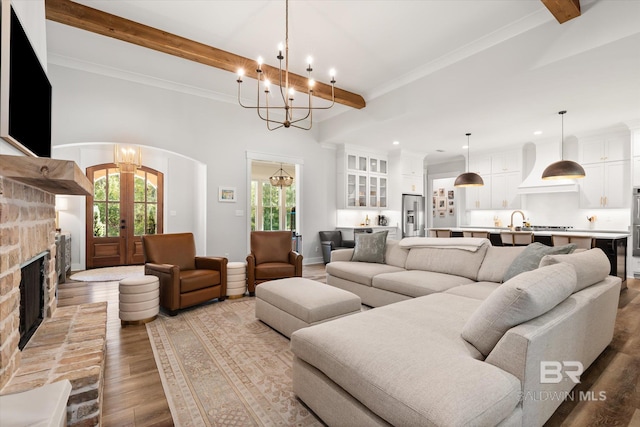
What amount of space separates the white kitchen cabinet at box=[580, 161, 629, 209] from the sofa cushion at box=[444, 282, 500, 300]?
204 inches

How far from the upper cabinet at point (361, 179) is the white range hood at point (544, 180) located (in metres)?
3.19

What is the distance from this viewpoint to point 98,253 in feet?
22.0

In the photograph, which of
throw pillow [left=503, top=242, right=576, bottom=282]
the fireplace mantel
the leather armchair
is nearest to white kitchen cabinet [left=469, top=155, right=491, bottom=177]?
the leather armchair

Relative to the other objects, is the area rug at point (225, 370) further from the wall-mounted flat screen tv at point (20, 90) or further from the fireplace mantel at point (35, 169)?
the wall-mounted flat screen tv at point (20, 90)

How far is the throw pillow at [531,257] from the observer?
2512 mm

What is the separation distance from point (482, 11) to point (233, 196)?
4637 mm

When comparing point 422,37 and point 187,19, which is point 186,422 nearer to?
point 187,19

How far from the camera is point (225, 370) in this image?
221cm

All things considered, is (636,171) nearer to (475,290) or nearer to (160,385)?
(475,290)

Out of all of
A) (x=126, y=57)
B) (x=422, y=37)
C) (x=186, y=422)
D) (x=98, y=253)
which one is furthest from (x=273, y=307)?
(x=98, y=253)

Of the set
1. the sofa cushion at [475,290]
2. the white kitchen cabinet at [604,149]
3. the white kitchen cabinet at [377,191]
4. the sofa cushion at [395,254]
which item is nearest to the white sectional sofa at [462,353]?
the sofa cushion at [475,290]

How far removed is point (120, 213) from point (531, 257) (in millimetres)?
7966

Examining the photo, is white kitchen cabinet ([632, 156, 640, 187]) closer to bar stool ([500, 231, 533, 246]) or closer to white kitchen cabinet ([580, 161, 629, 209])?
white kitchen cabinet ([580, 161, 629, 209])

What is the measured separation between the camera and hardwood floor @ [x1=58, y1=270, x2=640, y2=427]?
1686 mm
